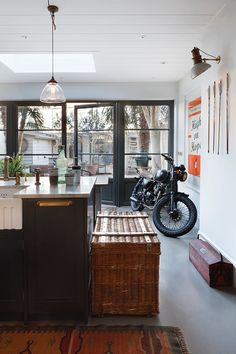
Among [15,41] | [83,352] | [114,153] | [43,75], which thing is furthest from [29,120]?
[83,352]

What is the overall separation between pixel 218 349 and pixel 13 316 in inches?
58.3

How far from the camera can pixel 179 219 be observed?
497cm

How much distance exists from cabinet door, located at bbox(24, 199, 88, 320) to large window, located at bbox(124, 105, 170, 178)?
4.92 m

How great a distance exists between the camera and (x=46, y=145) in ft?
24.2

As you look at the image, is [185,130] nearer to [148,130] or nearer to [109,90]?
[148,130]

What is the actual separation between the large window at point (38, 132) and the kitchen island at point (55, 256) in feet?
16.3

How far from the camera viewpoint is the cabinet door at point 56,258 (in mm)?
2398

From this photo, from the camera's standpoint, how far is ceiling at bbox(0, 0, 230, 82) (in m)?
3.38

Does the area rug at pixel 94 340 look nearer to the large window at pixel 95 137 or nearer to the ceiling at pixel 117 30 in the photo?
the ceiling at pixel 117 30

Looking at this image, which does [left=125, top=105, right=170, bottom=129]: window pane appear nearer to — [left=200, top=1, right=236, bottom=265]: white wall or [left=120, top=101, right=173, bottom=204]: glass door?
[left=120, top=101, right=173, bottom=204]: glass door

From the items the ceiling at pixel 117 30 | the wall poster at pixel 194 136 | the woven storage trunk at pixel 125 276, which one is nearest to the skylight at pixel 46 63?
the ceiling at pixel 117 30

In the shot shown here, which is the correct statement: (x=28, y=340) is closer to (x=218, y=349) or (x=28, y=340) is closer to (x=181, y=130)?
(x=218, y=349)

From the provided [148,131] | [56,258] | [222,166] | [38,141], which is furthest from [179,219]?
[38,141]

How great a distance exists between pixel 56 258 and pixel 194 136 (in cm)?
395
